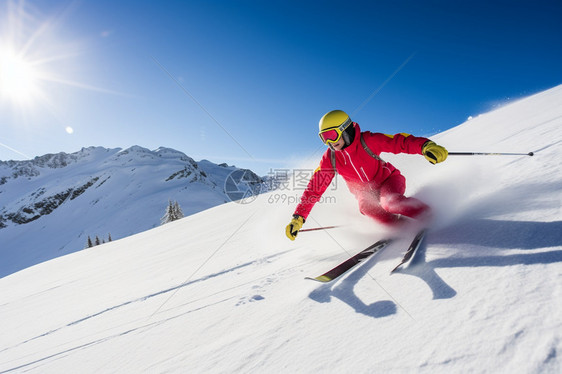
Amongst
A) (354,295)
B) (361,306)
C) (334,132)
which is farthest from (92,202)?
(361,306)

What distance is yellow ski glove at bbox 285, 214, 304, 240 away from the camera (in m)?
3.53

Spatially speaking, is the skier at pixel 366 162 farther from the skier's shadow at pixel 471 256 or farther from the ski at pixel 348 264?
the skier's shadow at pixel 471 256

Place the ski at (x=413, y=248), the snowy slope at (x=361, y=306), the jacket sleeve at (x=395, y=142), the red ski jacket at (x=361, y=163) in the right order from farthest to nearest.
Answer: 1. the red ski jacket at (x=361, y=163)
2. the jacket sleeve at (x=395, y=142)
3. the ski at (x=413, y=248)
4. the snowy slope at (x=361, y=306)

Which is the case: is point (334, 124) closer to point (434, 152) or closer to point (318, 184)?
point (318, 184)

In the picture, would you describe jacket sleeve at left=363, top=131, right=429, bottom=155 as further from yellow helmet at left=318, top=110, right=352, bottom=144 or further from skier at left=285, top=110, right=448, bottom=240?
yellow helmet at left=318, top=110, right=352, bottom=144

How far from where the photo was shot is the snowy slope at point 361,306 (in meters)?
1.12

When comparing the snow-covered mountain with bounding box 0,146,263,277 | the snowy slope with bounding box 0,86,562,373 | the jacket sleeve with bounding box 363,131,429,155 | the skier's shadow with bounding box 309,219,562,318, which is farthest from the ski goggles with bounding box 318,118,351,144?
the snow-covered mountain with bounding box 0,146,263,277

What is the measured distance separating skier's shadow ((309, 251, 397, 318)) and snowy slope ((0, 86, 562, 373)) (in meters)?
0.01

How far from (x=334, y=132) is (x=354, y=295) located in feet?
6.94

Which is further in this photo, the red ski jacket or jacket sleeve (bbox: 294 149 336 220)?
jacket sleeve (bbox: 294 149 336 220)

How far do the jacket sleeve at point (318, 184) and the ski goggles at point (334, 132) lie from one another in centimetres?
43

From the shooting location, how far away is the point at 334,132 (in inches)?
133

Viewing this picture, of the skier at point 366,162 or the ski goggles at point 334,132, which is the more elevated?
the ski goggles at point 334,132

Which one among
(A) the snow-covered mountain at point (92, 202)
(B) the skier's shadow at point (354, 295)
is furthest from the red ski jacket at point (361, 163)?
(A) the snow-covered mountain at point (92, 202)
